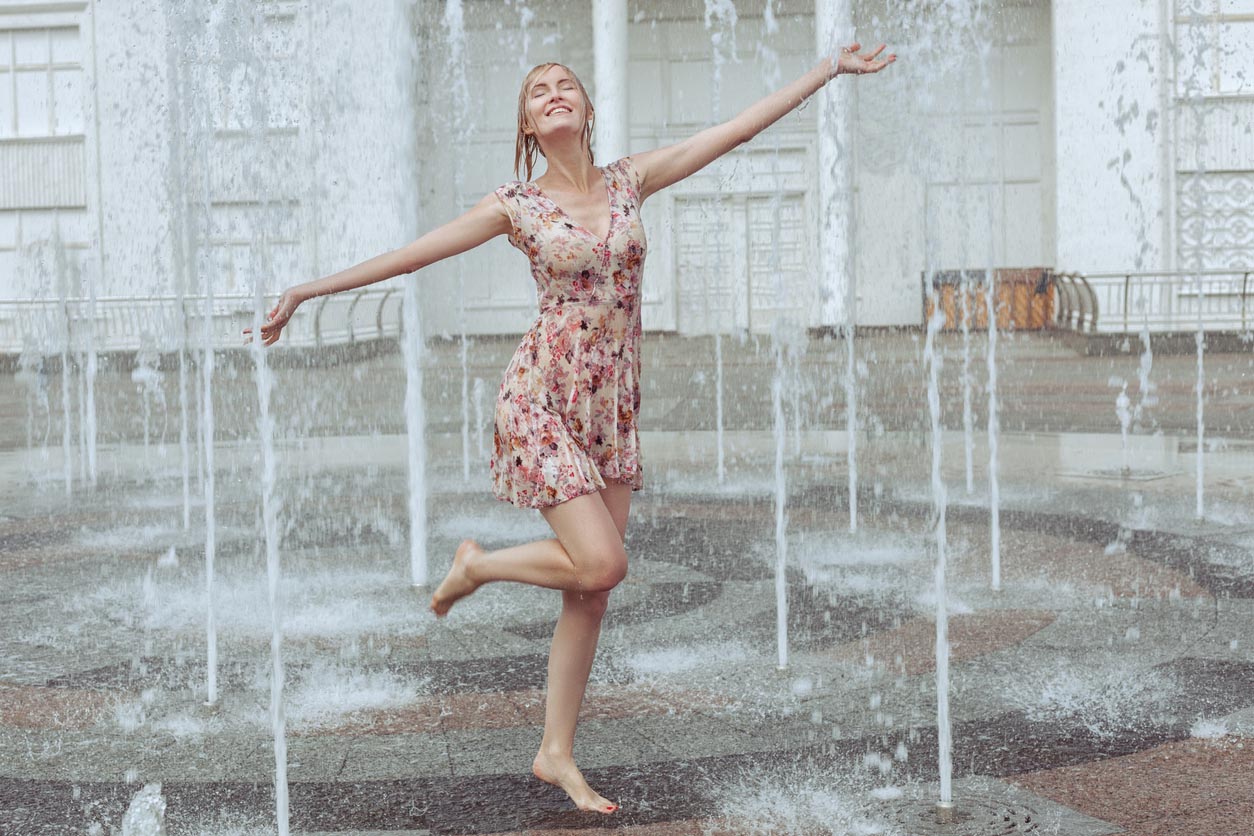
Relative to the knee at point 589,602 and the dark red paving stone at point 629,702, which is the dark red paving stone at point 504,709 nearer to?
the dark red paving stone at point 629,702

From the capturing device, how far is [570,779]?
11.6 feet

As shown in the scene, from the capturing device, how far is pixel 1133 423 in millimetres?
11469

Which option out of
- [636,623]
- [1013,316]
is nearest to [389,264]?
[636,623]

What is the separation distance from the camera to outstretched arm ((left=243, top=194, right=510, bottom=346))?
10.9 feet

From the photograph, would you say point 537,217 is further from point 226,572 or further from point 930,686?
point 226,572

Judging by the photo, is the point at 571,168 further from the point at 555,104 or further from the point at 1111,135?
the point at 1111,135

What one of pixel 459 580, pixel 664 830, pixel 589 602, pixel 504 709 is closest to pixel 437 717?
pixel 504 709

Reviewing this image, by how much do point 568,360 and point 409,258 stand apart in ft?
1.34

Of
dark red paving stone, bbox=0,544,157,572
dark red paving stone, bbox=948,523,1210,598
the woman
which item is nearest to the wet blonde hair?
the woman

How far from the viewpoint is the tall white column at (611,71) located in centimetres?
2495

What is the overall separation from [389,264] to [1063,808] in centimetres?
189

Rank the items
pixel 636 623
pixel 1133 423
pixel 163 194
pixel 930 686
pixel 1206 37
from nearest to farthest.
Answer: pixel 930 686
pixel 636 623
pixel 1133 423
pixel 1206 37
pixel 163 194

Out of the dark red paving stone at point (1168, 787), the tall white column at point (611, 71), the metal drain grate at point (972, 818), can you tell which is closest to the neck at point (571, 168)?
the metal drain grate at point (972, 818)

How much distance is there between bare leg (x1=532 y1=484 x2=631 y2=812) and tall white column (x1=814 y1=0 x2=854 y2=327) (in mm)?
21014
